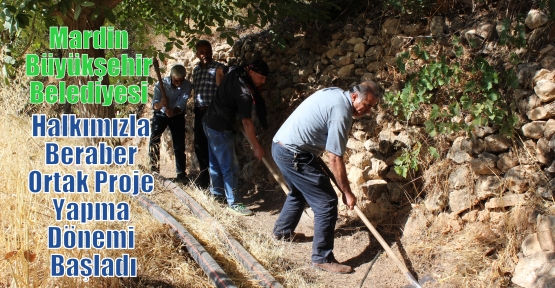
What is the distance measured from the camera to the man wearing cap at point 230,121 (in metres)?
5.26

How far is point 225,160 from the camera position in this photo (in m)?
5.77

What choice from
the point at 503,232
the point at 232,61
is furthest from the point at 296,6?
the point at 503,232

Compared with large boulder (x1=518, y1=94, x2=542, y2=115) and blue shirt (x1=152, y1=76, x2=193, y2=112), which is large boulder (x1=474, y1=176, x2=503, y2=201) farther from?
blue shirt (x1=152, y1=76, x2=193, y2=112)

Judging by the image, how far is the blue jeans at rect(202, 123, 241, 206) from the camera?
18.8 ft

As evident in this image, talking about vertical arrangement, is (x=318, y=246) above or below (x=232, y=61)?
below

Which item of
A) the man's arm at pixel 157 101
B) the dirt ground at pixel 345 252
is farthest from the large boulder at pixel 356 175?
the man's arm at pixel 157 101

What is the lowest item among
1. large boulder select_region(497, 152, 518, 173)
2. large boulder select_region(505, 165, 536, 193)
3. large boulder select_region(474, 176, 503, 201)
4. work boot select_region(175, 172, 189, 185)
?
work boot select_region(175, 172, 189, 185)

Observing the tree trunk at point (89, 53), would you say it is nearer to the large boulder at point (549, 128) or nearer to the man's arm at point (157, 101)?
the man's arm at point (157, 101)

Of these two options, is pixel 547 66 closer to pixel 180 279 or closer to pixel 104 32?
pixel 180 279

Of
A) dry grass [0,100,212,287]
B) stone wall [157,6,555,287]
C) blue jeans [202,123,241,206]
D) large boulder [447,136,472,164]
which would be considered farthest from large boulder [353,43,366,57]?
dry grass [0,100,212,287]

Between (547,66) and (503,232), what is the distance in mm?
1360

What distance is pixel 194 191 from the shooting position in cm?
622

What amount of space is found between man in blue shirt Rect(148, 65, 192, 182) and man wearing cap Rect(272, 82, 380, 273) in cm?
259

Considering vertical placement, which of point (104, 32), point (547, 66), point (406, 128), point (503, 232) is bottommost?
point (503, 232)
